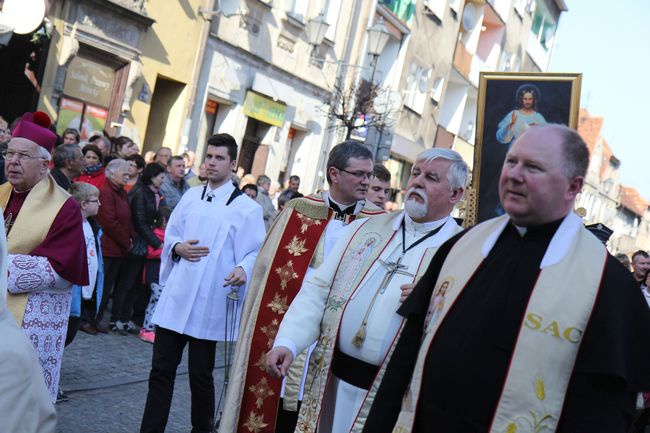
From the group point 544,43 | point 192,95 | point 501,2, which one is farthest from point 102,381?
point 544,43

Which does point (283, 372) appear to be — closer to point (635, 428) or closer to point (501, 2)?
point (635, 428)

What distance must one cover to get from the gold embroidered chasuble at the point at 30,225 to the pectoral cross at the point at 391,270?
2.13 metres

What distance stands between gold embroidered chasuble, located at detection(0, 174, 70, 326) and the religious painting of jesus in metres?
2.75

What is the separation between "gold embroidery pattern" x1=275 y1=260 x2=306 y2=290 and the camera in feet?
20.8

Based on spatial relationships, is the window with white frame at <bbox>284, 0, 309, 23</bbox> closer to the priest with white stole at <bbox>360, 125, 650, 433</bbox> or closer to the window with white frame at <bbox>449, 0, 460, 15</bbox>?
the window with white frame at <bbox>449, 0, 460, 15</bbox>

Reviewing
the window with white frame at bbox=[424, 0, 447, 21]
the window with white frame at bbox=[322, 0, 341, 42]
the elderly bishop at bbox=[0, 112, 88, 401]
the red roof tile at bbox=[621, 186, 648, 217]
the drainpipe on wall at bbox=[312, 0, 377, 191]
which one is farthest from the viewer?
the red roof tile at bbox=[621, 186, 648, 217]

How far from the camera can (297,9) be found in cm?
2330

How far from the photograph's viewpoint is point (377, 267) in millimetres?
4852

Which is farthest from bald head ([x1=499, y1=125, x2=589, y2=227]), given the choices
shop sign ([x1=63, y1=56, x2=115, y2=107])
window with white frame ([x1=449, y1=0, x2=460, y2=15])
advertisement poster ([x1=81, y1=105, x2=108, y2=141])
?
window with white frame ([x1=449, y1=0, x2=460, y2=15])

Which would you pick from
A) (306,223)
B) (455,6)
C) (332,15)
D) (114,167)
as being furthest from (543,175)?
(455,6)

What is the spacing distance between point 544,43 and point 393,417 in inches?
1845

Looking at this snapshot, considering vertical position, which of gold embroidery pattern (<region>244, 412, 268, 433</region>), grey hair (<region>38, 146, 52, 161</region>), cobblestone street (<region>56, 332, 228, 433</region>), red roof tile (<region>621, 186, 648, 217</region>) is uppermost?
red roof tile (<region>621, 186, 648, 217</region>)

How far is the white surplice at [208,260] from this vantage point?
6.74 m

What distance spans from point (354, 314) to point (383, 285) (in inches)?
7.8
